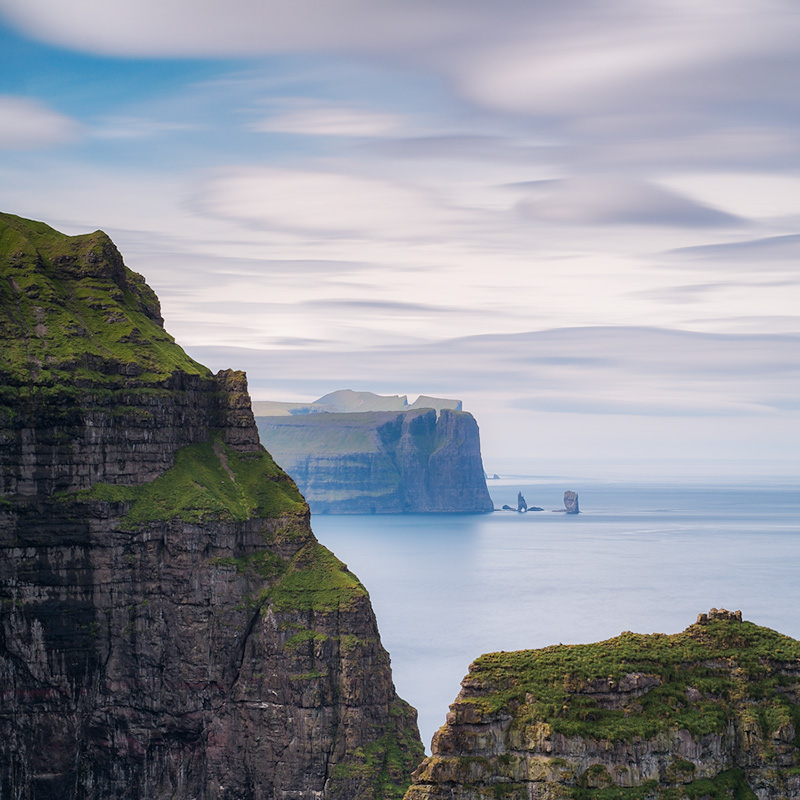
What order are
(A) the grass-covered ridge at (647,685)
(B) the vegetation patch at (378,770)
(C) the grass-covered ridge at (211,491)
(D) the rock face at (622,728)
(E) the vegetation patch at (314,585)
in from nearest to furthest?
(D) the rock face at (622,728) → (A) the grass-covered ridge at (647,685) → (B) the vegetation patch at (378,770) → (E) the vegetation patch at (314,585) → (C) the grass-covered ridge at (211,491)

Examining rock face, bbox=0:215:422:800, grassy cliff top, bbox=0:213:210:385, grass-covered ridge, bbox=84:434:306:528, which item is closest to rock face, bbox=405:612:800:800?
rock face, bbox=0:215:422:800

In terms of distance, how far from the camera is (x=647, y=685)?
9538 centimetres

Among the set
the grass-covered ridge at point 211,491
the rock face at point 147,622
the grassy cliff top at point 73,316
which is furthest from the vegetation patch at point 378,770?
the grassy cliff top at point 73,316

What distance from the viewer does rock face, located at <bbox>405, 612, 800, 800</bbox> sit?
9112 cm

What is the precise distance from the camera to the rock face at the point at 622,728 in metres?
91.1

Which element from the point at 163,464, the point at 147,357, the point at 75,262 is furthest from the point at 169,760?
the point at 75,262

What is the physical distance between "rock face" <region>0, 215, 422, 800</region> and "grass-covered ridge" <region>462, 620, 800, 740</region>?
50.0 m

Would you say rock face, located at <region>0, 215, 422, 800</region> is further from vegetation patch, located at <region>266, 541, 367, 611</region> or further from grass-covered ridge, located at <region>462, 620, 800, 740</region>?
grass-covered ridge, located at <region>462, 620, 800, 740</region>

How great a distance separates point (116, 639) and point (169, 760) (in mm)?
13780

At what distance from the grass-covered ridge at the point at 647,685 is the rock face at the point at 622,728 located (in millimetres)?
84

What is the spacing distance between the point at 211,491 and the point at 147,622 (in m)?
16.1

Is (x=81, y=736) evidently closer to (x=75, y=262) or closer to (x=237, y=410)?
(x=237, y=410)

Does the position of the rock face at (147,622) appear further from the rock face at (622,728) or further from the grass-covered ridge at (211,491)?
the rock face at (622,728)

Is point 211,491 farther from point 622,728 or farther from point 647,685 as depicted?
point 622,728
